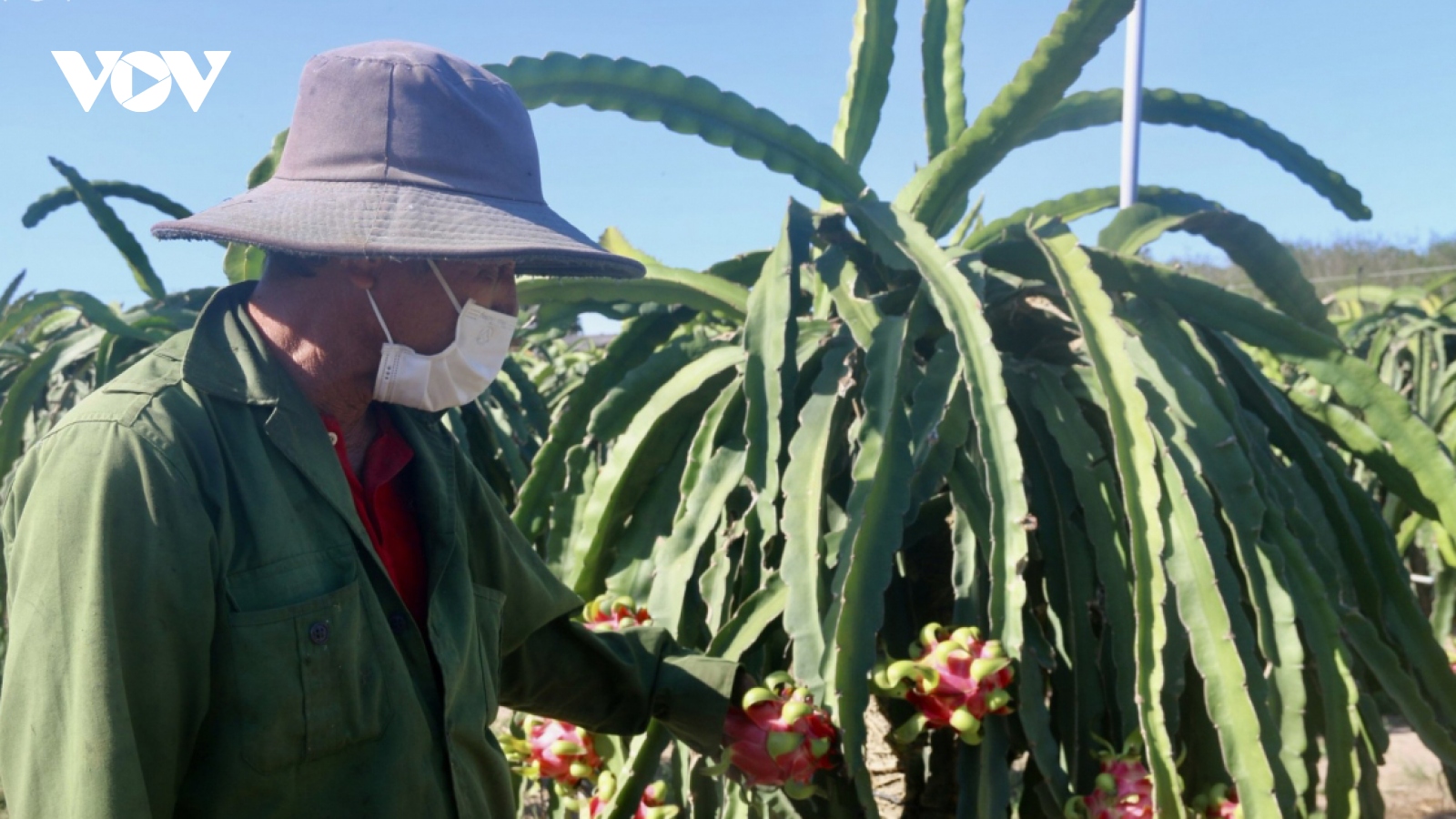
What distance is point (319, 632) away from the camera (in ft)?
3.98

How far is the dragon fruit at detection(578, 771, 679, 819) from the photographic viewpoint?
1.84 meters

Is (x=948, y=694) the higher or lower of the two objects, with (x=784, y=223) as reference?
lower

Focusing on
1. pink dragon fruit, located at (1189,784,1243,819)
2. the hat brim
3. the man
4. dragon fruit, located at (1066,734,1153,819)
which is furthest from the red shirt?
pink dragon fruit, located at (1189,784,1243,819)

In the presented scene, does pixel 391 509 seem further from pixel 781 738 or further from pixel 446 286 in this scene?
pixel 781 738

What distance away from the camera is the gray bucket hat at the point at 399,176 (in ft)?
4.31

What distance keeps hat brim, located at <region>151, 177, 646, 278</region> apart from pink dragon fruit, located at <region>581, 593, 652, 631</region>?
69 cm

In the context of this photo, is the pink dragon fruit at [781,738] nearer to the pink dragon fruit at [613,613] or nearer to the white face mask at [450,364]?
the pink dragon fruit at [613,613]

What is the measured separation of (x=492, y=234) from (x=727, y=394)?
30.3 inches

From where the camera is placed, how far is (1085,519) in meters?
1.88

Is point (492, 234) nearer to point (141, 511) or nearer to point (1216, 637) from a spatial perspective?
point (141, 511)

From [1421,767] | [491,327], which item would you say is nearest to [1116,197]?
[491,327]

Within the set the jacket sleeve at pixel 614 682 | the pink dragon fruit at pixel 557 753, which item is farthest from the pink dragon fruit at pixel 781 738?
the pink dragon fruit at pixel 557 753

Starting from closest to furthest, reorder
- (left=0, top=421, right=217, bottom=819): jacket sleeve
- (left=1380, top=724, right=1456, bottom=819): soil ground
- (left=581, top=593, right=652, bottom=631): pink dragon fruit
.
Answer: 1. (left=0, top=421, right=217, bottom=819): jacket sleeve
2. (left=581, top=593, right=652, bottom=631): pink dragon fruit
3. (left=1380, top=724, right=1456, bottom=819): soil ground

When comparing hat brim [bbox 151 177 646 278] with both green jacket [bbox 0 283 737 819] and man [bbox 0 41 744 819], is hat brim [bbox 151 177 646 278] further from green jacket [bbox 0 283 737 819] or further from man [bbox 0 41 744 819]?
green jacket [bbox 0 283 737 819]
